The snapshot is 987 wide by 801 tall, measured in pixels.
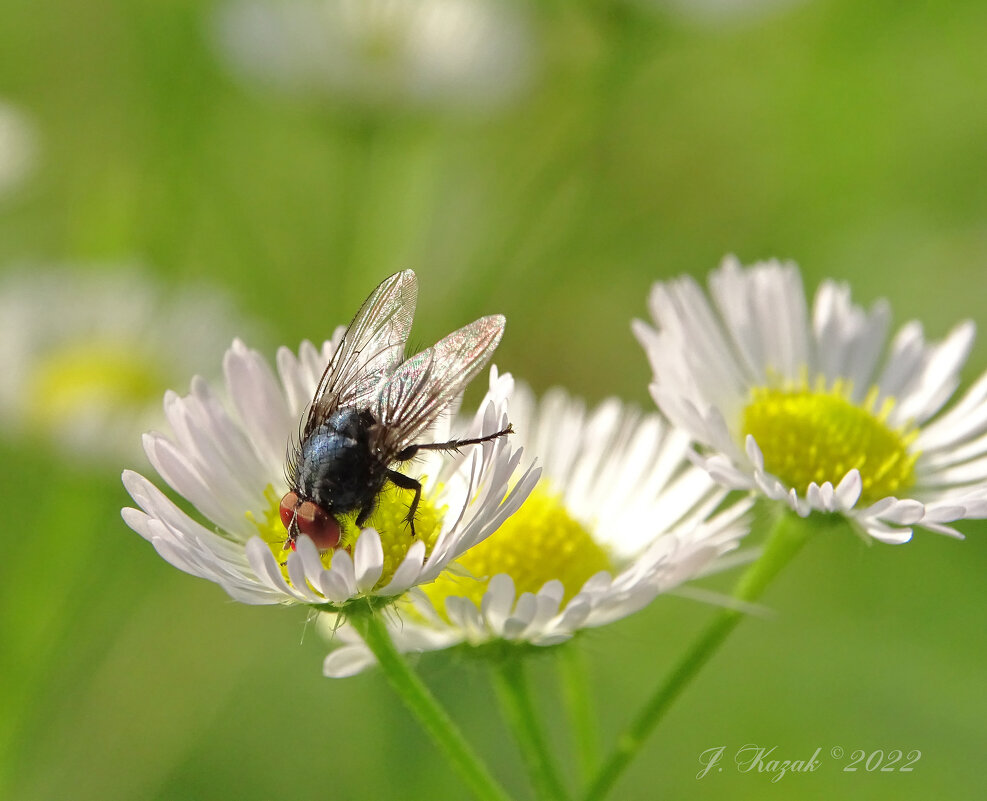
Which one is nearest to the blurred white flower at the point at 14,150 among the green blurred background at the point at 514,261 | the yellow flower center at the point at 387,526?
the green blurred background at the point at 514,261

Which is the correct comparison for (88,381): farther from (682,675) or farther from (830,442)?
(682,675)

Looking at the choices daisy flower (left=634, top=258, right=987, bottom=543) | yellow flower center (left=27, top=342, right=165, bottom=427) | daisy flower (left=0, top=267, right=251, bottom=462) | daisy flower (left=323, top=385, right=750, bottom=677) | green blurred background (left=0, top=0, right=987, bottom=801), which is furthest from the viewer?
daisy flower (left=0, top=267, right=251, bottom=462)

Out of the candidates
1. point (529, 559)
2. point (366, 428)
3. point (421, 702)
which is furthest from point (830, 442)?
point (421, 702)

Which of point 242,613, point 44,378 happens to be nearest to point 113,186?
point 44,378

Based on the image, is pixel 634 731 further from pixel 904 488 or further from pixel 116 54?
pixel 116 54

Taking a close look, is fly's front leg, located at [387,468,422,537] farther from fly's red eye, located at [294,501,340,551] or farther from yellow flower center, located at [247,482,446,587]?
fly's red eye, located at [294,501,340,551]

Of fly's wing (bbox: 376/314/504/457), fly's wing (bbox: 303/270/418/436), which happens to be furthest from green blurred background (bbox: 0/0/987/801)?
fly's wing (bbox: 303/270/418/436)

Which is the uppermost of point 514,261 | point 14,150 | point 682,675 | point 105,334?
point 14,150
